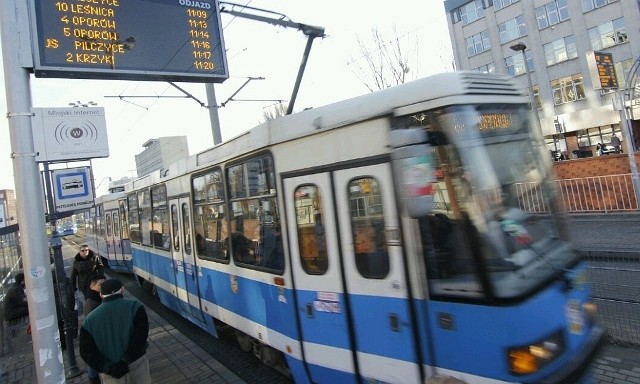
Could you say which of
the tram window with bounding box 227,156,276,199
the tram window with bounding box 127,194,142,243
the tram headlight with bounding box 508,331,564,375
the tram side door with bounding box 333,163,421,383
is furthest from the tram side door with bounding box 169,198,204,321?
the tram headlight with bounding box 508,331,564,375

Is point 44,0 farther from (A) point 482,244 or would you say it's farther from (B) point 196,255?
(A) point 482,244

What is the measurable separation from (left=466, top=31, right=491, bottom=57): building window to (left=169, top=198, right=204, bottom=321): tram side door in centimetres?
3791

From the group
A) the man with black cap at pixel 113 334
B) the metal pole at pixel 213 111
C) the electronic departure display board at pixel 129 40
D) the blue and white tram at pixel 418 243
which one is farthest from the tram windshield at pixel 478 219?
the metal pole at pixel 213 111

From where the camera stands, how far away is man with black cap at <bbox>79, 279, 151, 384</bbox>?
385 cm

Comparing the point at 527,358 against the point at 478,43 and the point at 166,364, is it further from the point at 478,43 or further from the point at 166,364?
the point at 478,43

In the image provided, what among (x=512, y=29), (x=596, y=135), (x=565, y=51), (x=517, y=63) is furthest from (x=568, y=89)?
(x=512, y=29)

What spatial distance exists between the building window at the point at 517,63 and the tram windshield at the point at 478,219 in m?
37.2

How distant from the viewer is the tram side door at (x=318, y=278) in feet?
13.2

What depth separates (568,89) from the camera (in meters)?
33.8

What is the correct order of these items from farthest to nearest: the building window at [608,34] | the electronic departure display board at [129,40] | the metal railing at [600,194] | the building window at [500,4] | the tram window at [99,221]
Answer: the building window at [500,4] → the building window at [608,34] → the tram window at [99,221] → the metal railing at [600,194] → the electronic departure display board at [129,40]

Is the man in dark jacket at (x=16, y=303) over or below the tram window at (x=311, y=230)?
below

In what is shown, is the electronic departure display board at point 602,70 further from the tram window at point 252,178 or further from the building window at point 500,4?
the tram window at point 252,178

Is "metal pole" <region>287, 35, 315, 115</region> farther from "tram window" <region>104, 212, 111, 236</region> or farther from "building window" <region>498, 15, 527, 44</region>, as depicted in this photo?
"building window" <region>498, 15, 527, 44</region>

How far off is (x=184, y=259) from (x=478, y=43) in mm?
39128
